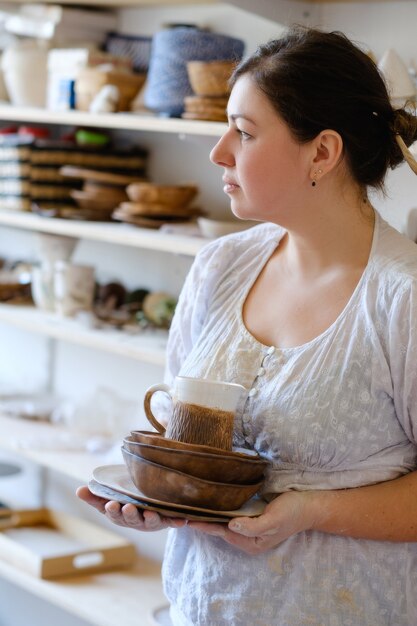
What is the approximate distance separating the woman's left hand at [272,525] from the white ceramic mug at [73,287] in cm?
134

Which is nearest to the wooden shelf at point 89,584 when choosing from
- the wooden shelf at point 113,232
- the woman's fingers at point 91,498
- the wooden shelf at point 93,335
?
the wooden shelf at point 93,335

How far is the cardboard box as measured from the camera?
2.38m

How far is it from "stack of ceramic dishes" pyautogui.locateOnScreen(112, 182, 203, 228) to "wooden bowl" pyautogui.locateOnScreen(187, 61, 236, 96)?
0.31 metres

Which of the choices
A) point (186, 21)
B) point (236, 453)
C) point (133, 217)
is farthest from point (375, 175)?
point (186, 21)

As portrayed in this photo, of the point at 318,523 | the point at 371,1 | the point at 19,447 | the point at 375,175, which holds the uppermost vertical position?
the point at 371,1

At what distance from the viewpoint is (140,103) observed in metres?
2.36

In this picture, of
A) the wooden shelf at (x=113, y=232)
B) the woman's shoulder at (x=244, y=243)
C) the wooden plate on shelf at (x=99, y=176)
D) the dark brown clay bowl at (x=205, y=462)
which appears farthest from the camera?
the wooden plate on shelf at (x=99, y=176)

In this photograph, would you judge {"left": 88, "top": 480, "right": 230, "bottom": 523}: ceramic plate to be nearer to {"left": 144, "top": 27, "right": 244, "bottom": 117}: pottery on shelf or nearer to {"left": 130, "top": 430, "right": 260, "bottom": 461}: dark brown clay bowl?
{"left": 130, "top": 430, "right": 260, "bottom": 461}: dark brown clay bowl

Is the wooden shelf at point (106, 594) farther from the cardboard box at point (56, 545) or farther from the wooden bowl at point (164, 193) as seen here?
the wooden bowl at point (164, 193)

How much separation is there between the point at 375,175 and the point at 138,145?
55.2 inches

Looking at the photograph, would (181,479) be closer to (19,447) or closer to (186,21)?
(19,447)

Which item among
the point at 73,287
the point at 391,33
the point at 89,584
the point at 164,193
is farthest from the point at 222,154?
the point at 89,584

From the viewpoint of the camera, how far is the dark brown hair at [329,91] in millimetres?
1293

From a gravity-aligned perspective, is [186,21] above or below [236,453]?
above
